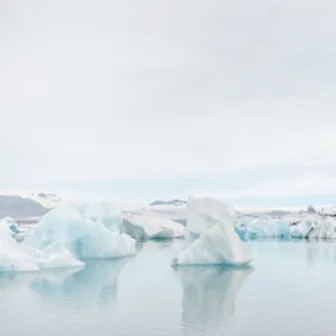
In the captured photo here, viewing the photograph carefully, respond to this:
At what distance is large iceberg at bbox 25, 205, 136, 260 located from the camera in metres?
17.4

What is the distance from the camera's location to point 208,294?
36.5 feet

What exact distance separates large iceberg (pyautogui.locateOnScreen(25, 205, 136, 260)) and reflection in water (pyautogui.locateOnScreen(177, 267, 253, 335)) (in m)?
3.77

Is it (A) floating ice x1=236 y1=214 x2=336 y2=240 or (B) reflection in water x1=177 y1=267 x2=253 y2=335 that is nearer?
(B) reflection in water x1=177 y1=267 x2=253 y2=335

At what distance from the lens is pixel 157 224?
129 ft

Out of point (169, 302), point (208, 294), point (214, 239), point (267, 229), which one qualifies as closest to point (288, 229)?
point (267, 229)

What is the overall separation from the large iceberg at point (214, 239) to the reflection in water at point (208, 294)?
1.30ft

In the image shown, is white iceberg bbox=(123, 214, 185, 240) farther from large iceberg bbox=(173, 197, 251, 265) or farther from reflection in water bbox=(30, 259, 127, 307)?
reflection in water bbox=(30, 259, 127, 307)

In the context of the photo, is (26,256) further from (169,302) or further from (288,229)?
(288,229)

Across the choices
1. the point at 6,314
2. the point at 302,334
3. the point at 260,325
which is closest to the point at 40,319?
the point at 6,314

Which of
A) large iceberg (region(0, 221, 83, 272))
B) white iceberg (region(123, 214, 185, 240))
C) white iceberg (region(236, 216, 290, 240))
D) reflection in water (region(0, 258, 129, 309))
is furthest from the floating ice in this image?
reflection in water (region(0, 258, 129, 309))

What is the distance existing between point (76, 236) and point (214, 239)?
195 inches

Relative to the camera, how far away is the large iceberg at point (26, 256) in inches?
543

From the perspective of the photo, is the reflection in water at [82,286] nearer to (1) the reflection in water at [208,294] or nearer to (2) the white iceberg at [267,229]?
(1) the reflection in water at [208,294]

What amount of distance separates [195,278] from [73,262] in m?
4.05
